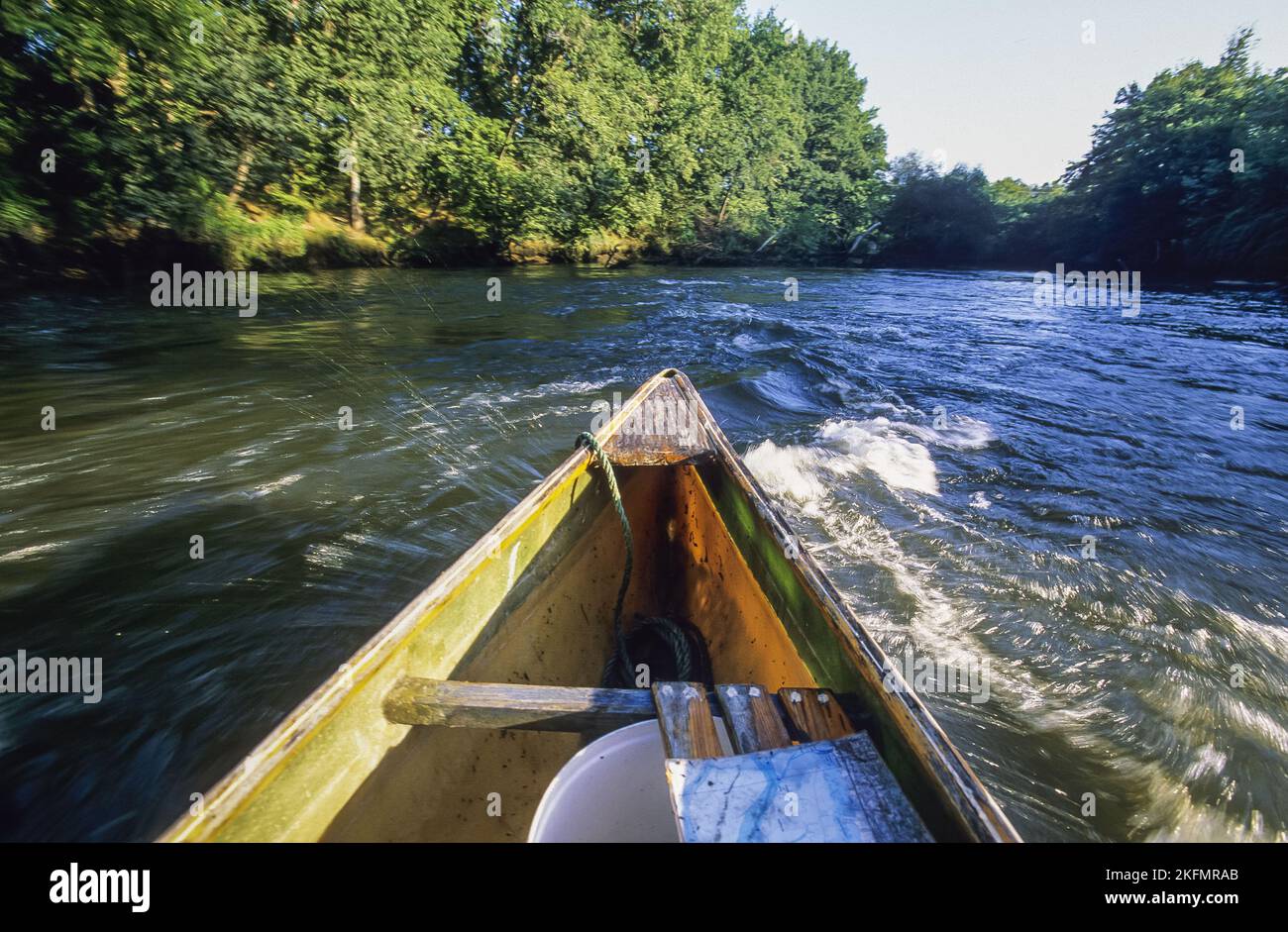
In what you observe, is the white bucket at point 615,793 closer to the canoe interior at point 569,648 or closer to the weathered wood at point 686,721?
the weathered wood at point 686,721

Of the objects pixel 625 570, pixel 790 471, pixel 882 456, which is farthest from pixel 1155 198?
pixel 625 570

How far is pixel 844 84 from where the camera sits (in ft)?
129

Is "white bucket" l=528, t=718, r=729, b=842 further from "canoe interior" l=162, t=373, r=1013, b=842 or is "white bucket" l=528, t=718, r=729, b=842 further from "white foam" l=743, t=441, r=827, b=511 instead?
"white foam" l=743, t=441, r=827, b=511

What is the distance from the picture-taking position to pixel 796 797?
4.14 feet

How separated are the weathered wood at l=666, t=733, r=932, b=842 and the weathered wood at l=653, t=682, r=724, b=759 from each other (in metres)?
0.08

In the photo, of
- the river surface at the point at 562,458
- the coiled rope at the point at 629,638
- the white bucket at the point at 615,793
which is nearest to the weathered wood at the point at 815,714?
the white bucket at the point at 615,793

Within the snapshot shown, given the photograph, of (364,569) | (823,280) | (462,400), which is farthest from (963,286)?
(364,569)

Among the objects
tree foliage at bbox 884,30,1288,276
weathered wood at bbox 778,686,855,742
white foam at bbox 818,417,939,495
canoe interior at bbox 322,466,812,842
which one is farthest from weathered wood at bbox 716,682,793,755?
tree foliage at bbox 884,30,1288,276

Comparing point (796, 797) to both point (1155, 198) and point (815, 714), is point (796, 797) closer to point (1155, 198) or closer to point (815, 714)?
point (815, 714)

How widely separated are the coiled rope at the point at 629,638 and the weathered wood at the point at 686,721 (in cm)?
79

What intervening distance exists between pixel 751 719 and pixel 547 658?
3.70 ft

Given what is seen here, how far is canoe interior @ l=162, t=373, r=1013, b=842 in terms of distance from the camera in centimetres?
128

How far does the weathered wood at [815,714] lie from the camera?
59.0 inches

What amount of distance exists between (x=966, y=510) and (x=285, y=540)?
16.5 feet
